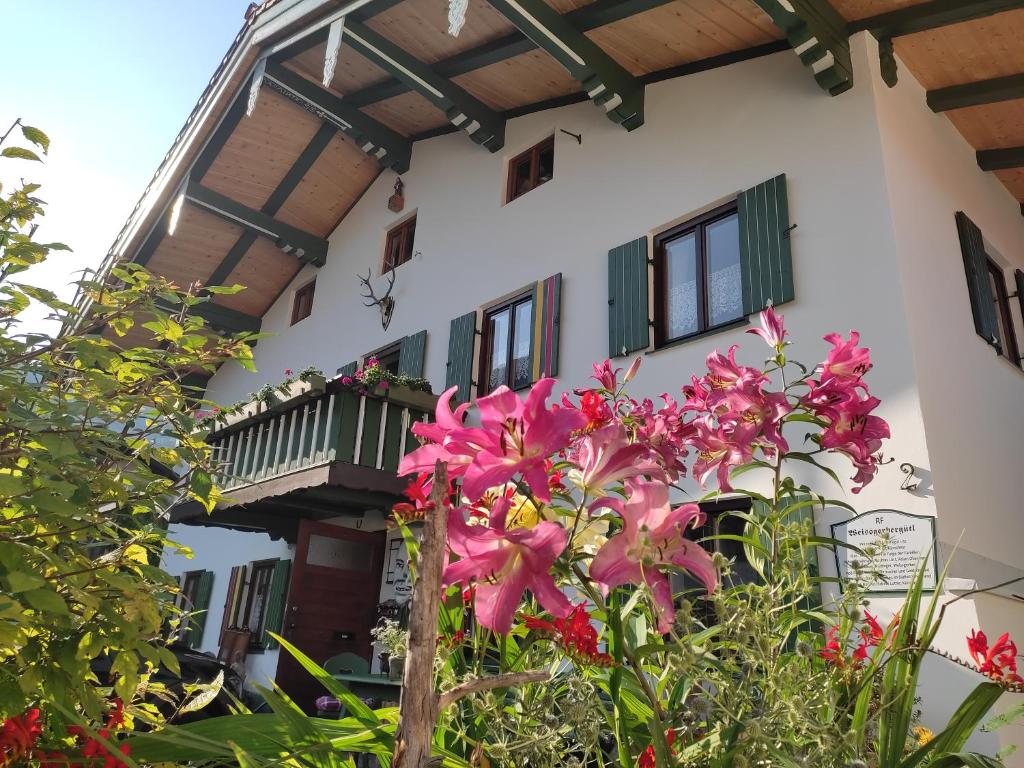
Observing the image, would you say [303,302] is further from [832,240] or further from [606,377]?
[606,377]

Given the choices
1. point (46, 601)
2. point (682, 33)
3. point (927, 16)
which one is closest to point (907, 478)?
point (927, 16)

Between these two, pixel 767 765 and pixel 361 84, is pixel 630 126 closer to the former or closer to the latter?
pixel 361 84

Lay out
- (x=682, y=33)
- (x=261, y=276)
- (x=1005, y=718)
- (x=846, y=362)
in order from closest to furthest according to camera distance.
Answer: (x=1005, y=718), (x=846, y=362), (x=682, y=33), (x=261, y=276)

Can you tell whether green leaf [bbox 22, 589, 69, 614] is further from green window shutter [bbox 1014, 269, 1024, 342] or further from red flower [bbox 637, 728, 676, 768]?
green window shutter [bbox 1014, 269, 1024, 342]

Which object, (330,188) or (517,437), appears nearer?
(517,437)

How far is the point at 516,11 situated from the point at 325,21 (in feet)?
7.73

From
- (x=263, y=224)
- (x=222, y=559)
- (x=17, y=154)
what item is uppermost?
(x=263, y=224)

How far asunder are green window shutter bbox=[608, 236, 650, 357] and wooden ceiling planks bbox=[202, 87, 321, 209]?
5.34 m

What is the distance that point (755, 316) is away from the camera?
555 cm

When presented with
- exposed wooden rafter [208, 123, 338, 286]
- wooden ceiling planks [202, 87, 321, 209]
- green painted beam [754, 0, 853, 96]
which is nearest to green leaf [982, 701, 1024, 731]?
green painted beam [754, 0, 853, 96]

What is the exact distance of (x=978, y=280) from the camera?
5.94 metres

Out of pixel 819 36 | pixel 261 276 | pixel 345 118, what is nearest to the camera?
pixel 819 36

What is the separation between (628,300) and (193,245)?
24.8ft

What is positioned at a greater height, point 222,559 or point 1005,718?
point 222,559
